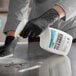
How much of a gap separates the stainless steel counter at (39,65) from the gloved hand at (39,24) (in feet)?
0.49

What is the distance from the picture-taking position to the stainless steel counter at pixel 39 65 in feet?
2.94

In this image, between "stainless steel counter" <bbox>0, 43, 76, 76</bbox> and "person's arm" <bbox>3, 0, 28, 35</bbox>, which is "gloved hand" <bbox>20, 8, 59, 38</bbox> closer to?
"stainless steel counter" <bbox>0, 43, 76, 76</bbox>

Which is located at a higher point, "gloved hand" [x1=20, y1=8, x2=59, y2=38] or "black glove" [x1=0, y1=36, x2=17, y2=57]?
"gloved hand" [x1=20, y1=8, x2=59, y2=38]

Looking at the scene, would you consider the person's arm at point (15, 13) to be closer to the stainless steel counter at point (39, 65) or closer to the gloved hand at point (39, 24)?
the stainless steel counter at point (39, 65)

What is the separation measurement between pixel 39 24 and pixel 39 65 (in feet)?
0.62

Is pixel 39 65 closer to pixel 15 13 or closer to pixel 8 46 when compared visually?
pixel 8 46

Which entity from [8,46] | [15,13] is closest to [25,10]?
[15,13]

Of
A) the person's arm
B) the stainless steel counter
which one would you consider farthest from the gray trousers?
the stainless steel counter

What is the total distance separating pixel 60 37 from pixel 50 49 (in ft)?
0.23

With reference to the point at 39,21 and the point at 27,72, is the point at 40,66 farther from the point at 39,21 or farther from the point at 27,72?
the point at 39,21

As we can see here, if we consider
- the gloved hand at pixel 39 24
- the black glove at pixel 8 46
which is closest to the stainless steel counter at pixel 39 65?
the black glove at pixel 8 46

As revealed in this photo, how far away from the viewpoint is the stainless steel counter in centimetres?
90

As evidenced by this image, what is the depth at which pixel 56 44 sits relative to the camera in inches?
38.3

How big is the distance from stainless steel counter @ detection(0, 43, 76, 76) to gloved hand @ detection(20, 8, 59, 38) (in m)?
0.15
